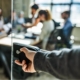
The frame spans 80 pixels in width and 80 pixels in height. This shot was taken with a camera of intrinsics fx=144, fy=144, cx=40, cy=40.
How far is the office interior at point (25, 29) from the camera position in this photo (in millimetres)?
783

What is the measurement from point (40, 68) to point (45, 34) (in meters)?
1.31

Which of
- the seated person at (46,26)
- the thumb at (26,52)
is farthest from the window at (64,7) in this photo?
the thumb at (26,52)

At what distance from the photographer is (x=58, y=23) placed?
1.82m

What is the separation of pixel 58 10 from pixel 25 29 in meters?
0.72

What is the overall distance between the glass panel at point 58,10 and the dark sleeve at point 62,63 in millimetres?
1529

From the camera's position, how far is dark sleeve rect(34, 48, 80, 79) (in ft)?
1.00

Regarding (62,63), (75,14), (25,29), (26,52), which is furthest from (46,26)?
(62,63)

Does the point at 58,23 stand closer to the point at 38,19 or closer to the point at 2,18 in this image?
the point at 38,19

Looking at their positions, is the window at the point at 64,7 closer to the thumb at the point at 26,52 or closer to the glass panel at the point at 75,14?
the glass panel at the point at 75,14

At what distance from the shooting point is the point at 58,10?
2.05m

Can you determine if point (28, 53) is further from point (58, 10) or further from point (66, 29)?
point (58, 10)

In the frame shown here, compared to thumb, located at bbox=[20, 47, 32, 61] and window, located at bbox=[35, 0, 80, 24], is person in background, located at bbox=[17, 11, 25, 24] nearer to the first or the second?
window, located at bbox=[35, 0, 80, 24]

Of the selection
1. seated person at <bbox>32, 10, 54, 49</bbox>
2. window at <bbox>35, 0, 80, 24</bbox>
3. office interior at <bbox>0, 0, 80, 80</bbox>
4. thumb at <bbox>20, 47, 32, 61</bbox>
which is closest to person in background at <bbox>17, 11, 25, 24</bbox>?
office interior at <bbox>0, 0, 80, 80</bbox>

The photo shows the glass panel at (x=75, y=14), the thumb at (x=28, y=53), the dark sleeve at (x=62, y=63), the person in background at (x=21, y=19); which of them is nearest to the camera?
the dark sleeve at (x=62, y=63)
